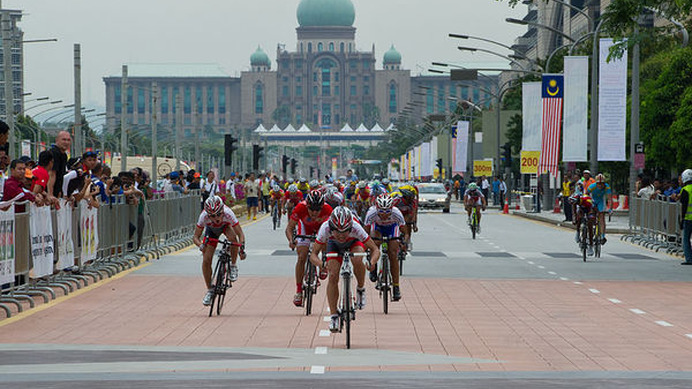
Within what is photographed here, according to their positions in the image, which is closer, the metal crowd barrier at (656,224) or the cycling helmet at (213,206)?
the cycling helmet at (213,206)

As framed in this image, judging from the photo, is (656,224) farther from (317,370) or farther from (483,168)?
(483,168)

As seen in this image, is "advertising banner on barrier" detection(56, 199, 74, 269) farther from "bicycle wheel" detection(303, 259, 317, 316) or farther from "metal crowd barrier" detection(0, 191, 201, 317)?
"bicycle wheel" detection(303, 259, 317, 316)

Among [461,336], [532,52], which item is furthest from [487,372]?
[532,52]

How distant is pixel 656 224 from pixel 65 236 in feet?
53.9

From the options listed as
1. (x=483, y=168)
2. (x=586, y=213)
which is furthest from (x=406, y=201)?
(x=483, y=168)

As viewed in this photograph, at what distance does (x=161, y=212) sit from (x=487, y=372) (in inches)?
724

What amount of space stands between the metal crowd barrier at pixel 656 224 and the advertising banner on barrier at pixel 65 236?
14113mm

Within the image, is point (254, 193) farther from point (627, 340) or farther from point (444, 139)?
point (444, 139)

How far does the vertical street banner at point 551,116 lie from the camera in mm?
44281

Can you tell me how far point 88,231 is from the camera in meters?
20.4

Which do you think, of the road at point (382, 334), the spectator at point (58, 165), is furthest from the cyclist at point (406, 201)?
the spectator at point (58, 165)

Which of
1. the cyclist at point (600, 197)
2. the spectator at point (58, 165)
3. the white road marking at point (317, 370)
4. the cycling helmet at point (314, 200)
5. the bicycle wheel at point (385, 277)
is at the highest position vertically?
the spectator at point (58, 165)

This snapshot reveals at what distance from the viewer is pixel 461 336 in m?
13.4

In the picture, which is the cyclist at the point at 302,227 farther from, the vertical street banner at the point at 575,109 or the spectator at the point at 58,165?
the vertical street banner at the point at 575,109
